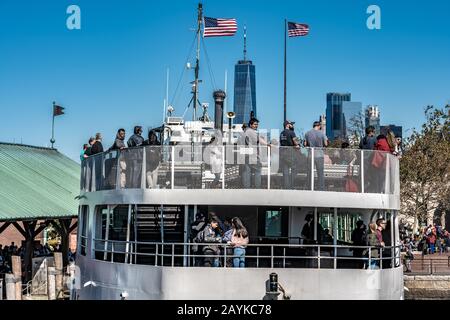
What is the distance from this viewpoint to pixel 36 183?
35.4 meters

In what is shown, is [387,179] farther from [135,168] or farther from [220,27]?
[220,27]

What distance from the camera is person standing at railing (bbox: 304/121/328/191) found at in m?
16.8

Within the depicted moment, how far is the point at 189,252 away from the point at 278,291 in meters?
2.19

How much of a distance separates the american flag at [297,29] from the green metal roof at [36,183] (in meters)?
12.3

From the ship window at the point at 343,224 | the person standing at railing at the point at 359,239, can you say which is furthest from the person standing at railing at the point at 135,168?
the ship window at the point at 343,224

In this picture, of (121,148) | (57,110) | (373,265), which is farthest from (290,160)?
(57,110)

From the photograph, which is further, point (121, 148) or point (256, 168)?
point (121, 148)

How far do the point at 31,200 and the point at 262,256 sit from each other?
59.1 ft

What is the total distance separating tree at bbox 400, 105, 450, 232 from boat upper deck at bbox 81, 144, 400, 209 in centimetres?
3629

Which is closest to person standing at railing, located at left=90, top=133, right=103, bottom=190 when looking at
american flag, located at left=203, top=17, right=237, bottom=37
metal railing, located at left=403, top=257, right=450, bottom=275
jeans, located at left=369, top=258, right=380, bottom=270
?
jeans, located at left=369, top=258, right=380, bottom=270

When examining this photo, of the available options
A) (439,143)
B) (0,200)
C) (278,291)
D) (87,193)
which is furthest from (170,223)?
(439,143)

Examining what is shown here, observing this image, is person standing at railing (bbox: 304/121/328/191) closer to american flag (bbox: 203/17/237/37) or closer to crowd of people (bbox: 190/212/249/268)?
crowd of people (bbox: 190/212/249/268)
